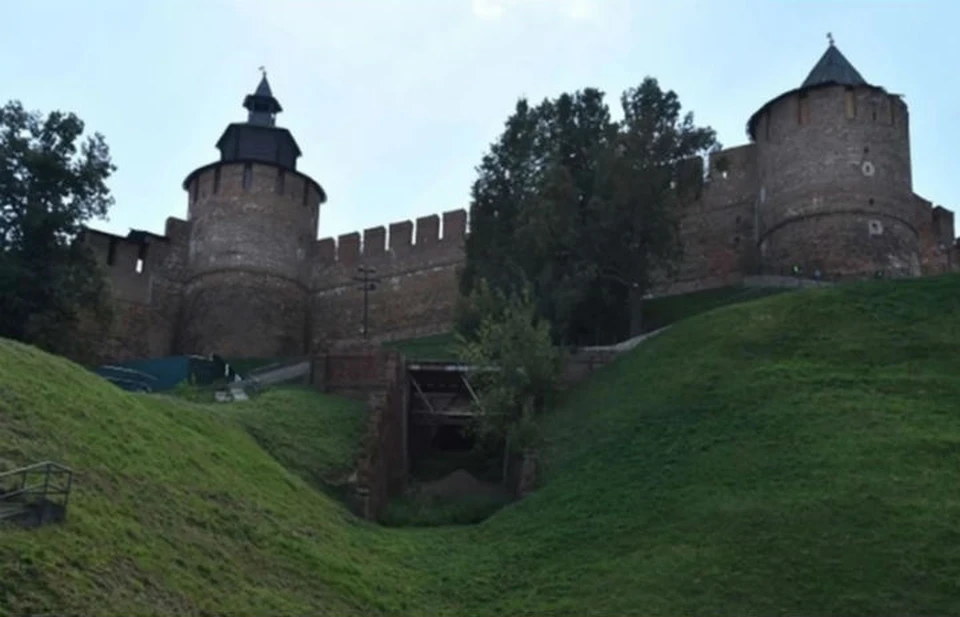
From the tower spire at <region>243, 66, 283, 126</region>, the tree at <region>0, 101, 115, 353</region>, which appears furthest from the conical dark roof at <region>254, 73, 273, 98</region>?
the tree at <region>0, 101, 115, 353</region>

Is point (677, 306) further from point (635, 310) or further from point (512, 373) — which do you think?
point (512, 373)

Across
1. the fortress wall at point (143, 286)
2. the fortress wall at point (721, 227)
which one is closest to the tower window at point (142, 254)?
the fortress wall at point (143, 286)

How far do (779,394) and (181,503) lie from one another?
40.6 ft

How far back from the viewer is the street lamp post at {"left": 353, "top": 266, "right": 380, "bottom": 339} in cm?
5062

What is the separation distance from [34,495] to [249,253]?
35697mm

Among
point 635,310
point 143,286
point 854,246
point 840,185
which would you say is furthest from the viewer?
point 143,286

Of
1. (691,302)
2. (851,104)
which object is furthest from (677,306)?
(851,104)

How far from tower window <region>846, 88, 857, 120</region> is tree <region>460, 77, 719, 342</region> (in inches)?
224

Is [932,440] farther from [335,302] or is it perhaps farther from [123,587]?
[335,302]

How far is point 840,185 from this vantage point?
42.0 meters

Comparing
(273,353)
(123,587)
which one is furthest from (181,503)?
(273,353)

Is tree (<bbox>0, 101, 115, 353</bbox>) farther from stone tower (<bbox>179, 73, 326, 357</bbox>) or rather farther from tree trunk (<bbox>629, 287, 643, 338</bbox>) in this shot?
tree trunk (<bbox>629, 287, 643, 338</bbox>)

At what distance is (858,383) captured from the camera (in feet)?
85.6

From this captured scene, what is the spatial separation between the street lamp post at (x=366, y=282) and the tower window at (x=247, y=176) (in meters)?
5.31
